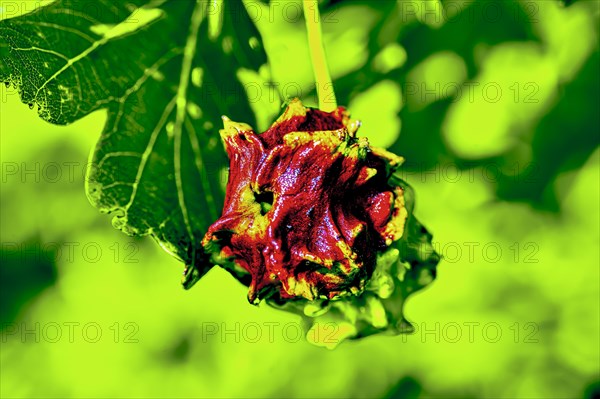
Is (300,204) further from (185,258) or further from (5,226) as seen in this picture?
(5,226)

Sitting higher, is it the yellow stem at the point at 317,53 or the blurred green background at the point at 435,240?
the yellow stem at the point at 317,53

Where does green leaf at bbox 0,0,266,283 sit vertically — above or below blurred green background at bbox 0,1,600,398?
above

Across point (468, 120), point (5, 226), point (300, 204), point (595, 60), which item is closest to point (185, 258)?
point (300, 204)

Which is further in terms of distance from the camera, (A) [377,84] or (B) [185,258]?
(A) [377,84]

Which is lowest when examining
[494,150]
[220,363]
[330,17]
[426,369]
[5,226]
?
[426,369]

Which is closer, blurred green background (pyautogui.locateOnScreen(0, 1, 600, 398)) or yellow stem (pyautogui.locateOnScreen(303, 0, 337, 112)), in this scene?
yellow stem (pyautogui.locateOnScreen(303, 0, 337, 112))

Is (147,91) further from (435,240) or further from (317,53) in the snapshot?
(435,240)
